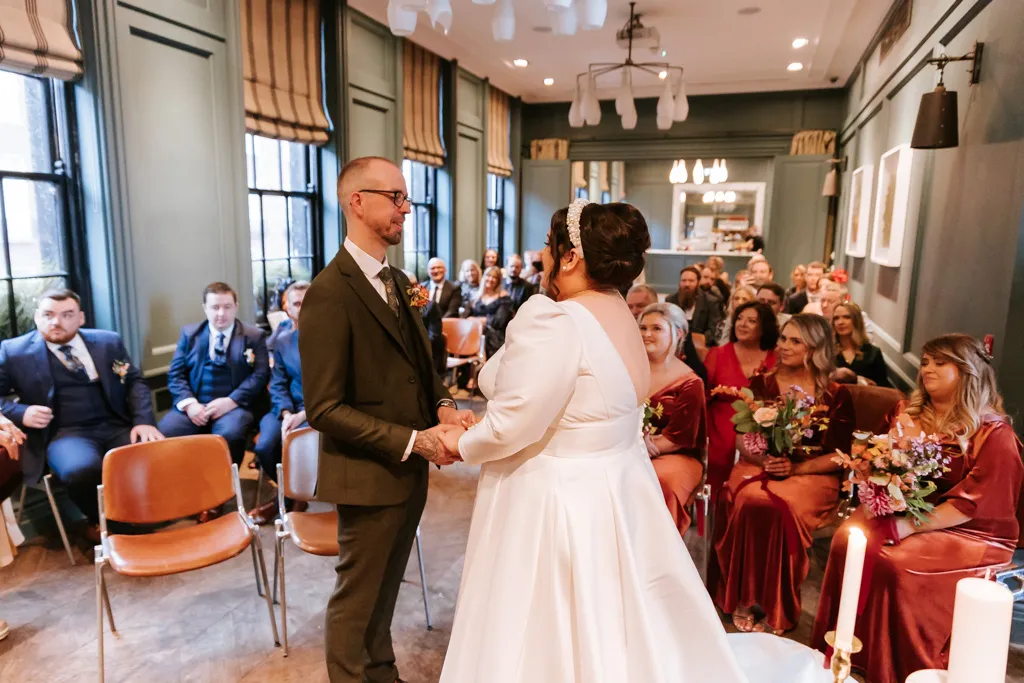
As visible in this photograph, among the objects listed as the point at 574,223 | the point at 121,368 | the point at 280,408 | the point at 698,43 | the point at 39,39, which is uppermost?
the point at 698,43

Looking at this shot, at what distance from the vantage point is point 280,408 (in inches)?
159

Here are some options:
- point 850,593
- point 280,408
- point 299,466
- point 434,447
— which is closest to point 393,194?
point 434,447

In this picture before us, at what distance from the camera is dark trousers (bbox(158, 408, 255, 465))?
3.95 m

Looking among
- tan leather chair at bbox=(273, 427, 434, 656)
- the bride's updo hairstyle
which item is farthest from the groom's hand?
tan leather chair at bbox=(273, 427, 434, 656)

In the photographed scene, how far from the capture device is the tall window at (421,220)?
26.8 ft

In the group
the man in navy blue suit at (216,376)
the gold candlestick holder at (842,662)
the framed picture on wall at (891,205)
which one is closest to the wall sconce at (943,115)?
the framed picture on wall at (891,205)

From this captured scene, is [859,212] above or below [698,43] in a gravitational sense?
below

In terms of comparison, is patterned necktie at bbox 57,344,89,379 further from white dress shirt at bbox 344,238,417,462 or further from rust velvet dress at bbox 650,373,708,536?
rust velvet dress at bbox 650,373,708,536

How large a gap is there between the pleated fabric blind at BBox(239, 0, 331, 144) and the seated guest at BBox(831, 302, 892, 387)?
4.37m

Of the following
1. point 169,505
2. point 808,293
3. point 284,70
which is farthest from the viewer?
point 808,293

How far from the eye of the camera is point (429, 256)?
28.4 feet

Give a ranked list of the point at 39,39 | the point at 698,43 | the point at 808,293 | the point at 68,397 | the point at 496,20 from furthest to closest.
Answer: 1. the point at 698,43
2. the point at 808,293
3. the point at 496,20
4. the point at 68,397
5. the point at 39,39

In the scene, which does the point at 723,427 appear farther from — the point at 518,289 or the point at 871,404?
the point at 518,289

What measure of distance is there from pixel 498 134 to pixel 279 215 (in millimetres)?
5179
